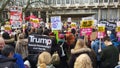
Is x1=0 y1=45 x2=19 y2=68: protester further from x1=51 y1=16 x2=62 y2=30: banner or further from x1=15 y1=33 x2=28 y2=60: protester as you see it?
x1=51 y1=16 x2=62 y2=30: banner

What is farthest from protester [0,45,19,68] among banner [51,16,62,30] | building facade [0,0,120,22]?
building facade [0,0,120,22]

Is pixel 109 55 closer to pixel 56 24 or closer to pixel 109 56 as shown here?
pixel 109 56

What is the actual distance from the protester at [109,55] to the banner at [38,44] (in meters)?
1.28

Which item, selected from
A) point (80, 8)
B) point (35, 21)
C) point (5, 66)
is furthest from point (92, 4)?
point (5, 66)

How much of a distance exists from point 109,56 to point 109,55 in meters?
0.03

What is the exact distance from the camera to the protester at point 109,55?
423 inches

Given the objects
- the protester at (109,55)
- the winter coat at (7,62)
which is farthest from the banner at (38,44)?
the winter coat at (7,62)

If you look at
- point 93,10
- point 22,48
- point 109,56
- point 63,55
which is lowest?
point 93,10

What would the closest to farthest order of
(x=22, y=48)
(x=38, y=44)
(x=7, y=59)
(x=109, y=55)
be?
(x=7, y=59) < (x=109, y=55) < (x=38, y=44) < (x=22, y=48)

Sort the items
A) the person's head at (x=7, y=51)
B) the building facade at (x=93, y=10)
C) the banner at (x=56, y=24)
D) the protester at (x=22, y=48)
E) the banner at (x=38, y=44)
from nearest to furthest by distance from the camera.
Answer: the person's head at (x=7, y=51)
the banner at (x=38, y=44)
the protester at (x=22, y=48)
the banner at (x=56, y=24)
the building facade at (x=93, y=10)

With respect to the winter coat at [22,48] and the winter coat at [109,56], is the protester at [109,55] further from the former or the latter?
the winter coat at [22,48]

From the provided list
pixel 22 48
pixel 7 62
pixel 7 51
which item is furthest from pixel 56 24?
pixel 7 62

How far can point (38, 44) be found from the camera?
1114cm

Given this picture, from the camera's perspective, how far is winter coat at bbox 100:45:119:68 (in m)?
10.7
